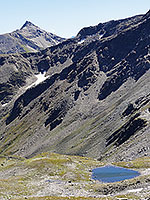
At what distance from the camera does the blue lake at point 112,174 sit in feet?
221

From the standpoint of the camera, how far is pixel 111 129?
509 ft

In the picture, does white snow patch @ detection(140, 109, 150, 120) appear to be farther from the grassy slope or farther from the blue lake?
the blue lake

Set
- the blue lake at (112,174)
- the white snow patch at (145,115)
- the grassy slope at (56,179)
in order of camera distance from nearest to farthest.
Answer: the grassy slope at (56,179), the blue lake at (112,174), the white snow patch at (145,115)

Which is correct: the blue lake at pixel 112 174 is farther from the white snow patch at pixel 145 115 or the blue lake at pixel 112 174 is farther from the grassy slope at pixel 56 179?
the white snow patch at pixel 145 115

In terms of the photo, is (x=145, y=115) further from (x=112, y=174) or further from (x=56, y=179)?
(x=56, y=179)

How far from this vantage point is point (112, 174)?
7388 centimetres

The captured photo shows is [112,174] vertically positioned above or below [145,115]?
below

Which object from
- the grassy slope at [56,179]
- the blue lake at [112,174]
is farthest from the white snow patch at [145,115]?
the blue lake at [112,174]

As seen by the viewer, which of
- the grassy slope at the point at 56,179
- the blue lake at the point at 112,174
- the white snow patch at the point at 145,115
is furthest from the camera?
the white snow patch at the point at 145,115

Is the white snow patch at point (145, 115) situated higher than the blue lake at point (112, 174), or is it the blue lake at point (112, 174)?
the white snow patch at point (145, 115)

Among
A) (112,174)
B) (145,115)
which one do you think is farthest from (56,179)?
(145,115)

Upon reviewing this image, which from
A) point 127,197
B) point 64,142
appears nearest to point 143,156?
point 127,197

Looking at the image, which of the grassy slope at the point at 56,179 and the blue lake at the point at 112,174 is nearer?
the grassy slope at the point at 56,179

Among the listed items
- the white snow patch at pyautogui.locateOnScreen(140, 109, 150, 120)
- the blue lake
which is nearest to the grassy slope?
the blue lake
